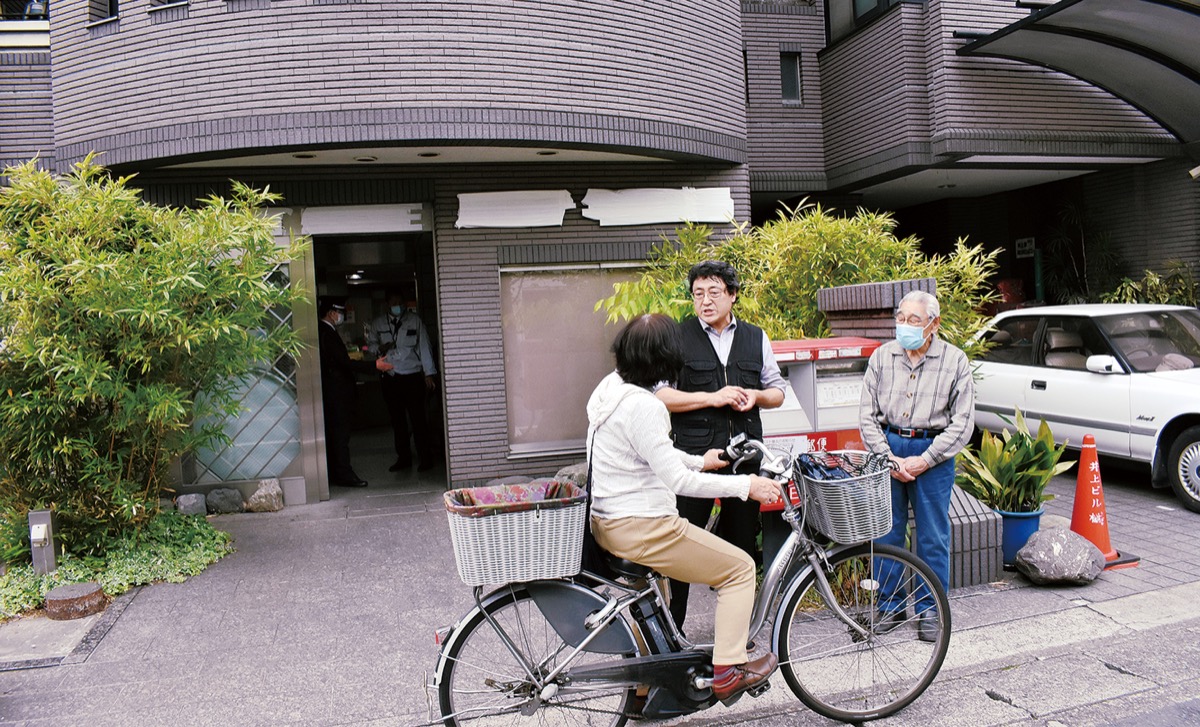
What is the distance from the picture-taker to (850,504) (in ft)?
11.9

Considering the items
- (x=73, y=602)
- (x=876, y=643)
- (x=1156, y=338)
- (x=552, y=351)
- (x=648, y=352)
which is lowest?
(x=73, y=602)

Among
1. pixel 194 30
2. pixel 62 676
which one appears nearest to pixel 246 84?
pixel 194 30

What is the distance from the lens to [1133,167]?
41.7ft

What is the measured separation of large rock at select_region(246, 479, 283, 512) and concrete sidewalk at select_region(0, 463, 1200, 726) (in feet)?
5.39

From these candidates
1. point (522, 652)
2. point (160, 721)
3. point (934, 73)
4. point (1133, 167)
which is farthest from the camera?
point (1133, 167)

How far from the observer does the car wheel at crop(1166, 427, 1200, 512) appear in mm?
7293

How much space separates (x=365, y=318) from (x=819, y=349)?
923cm

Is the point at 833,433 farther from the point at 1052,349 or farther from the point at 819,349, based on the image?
the point at 1052,349

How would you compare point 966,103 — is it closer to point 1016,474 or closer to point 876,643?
point 1016,474

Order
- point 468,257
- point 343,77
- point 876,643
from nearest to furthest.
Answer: point 876,643 < point 343,77 < point 468,257

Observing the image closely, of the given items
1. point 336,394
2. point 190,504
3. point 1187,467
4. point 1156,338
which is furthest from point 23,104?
point 1187,467

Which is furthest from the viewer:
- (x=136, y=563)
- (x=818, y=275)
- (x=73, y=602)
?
(x=818, y=275)

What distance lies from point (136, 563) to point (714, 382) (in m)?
4.57

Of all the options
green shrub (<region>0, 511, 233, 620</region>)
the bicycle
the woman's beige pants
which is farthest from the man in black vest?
green shrub (<region>0, 511, 233, 620</region>)
